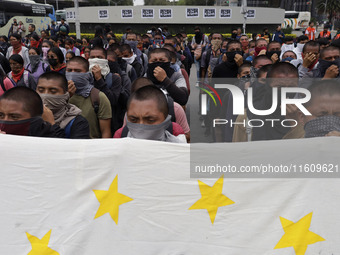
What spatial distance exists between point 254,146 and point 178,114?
3.75 feet

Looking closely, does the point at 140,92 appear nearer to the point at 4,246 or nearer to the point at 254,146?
the point at 254,146

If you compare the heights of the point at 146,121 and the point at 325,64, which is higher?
the point at 325,64

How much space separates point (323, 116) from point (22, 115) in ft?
6.49

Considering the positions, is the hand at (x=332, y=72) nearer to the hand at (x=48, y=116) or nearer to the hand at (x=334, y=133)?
the hand at (x=334, y=133)

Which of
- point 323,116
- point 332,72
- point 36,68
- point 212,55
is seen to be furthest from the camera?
point 212,55

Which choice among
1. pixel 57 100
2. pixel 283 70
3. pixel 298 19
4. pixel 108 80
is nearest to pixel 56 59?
pixel 108 80

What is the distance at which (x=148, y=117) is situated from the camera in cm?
230

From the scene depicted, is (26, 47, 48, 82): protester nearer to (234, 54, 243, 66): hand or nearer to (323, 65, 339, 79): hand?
(234, 54, 243, 66): hand

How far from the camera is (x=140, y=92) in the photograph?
94.9 inches

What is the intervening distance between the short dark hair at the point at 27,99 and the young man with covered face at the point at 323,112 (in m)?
1.81

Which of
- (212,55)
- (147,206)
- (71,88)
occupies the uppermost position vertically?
(71,88)

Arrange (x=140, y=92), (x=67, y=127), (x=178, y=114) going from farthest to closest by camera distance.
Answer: (x=178, y=114) → (x=67, y=127) → (x=140, y=92)

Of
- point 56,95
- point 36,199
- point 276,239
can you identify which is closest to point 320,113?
point 276,239

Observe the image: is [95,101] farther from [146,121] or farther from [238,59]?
[238,59]
